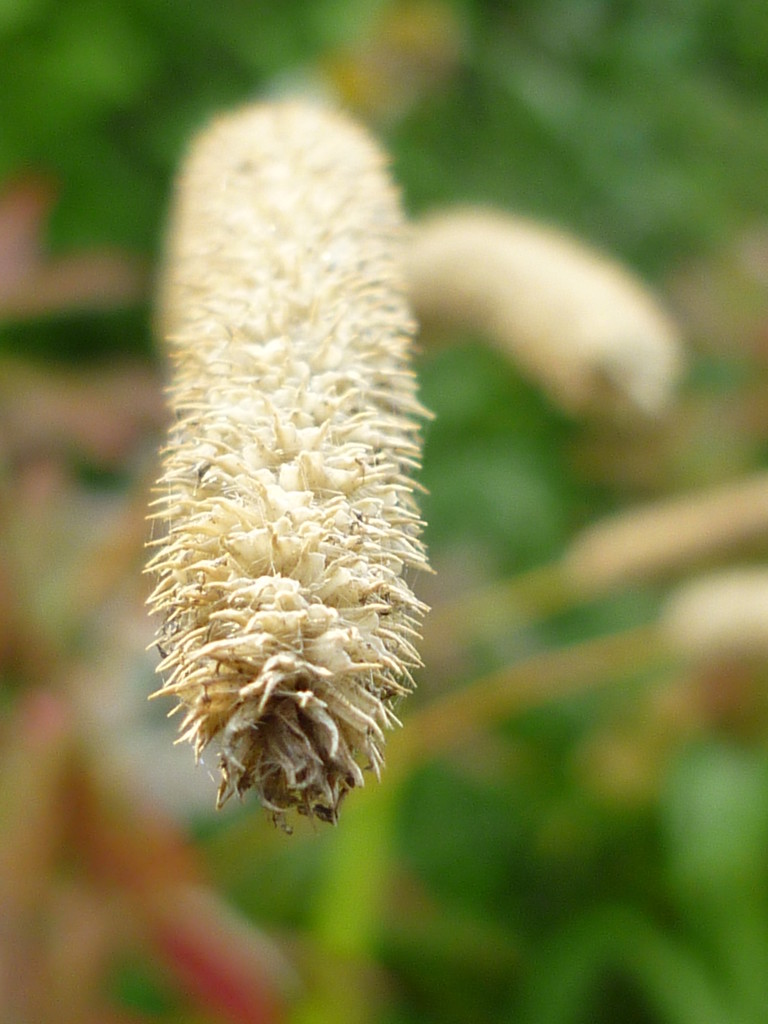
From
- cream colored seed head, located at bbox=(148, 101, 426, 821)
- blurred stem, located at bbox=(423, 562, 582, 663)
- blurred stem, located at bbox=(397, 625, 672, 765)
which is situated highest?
blurred stem, located at bbox=(423, 562, 582, 663)

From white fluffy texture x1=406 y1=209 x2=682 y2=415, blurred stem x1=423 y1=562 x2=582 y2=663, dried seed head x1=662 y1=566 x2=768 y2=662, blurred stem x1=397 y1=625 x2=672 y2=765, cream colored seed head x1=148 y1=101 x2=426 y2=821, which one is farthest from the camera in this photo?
blurred stem x1=423 y1=562 x2=582 y2=663

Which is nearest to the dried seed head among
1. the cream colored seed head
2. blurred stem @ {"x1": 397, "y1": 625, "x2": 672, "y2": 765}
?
blurred stem @ {"x1": 397, "y1": 625, "x2": 672, "y2": 765}

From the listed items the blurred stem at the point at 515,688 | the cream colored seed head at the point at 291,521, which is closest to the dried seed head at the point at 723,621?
the blurred stem at the point at 515,688

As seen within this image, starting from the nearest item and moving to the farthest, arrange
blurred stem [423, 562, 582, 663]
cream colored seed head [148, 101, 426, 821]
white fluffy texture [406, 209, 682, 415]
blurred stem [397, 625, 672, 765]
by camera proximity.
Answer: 1. cream colored seed head [148, 101, 426, 821]
2. white fluffy texture [406, 209, 682, 415]
3. blurred stem [397, 625, 672, 765]
4. blurred stem [423, 562, 582, 663]

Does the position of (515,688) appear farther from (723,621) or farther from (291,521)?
(291,521)

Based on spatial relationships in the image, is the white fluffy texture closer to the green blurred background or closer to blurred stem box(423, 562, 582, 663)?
blurred stem box(423, 562, 582, 663)

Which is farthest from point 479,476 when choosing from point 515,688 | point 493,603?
point 515,688
